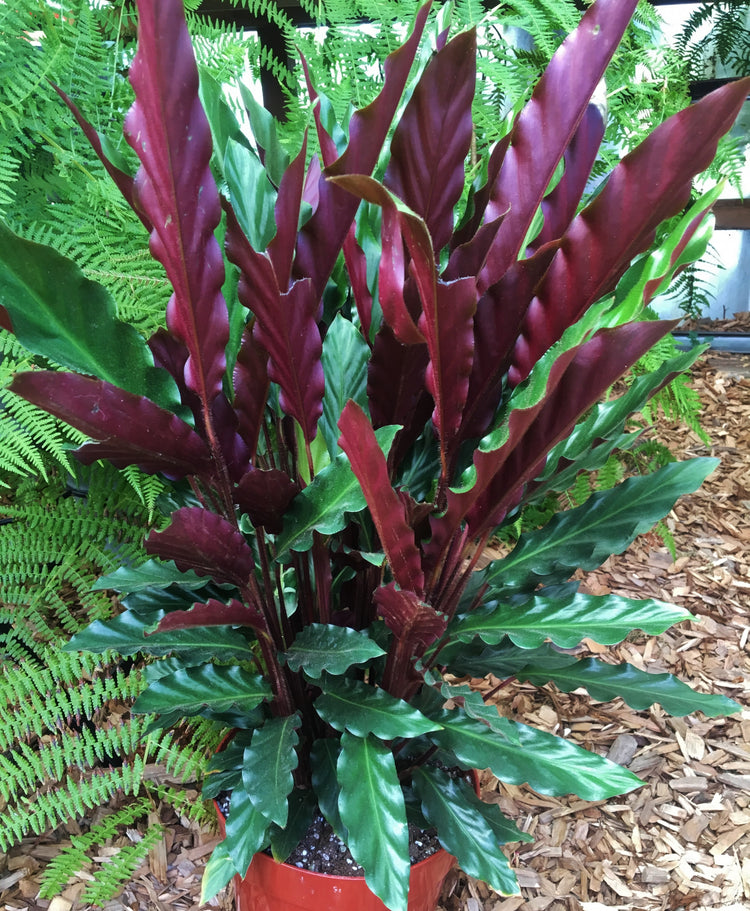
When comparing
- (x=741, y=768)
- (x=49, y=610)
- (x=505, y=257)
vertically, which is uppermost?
(x=505, y=257)

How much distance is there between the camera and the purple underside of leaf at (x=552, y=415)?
0.46 metres

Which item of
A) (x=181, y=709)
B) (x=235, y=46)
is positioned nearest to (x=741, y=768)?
(x=181, y=709)

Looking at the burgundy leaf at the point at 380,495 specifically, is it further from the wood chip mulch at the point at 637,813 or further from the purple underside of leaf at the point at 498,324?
the wood chip mulch at the point at 637,813

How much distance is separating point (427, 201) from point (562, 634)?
0.38 m

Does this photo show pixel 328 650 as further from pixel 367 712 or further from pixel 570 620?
pixel 570 620

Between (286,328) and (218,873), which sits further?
(218,873)

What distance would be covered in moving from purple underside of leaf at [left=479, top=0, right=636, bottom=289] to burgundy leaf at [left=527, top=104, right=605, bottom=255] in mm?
43

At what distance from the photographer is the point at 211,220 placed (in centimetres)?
49

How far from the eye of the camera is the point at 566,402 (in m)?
0.53

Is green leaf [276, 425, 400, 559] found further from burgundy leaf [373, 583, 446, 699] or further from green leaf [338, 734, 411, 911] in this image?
→ green leaf [338, 734, 411, 911]

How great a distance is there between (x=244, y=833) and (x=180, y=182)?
0.54 m

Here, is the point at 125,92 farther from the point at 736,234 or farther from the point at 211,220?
the point at 736,234

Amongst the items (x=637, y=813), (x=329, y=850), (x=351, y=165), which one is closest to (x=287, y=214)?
(x=351, y=165)

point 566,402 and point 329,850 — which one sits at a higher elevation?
point 566,402
